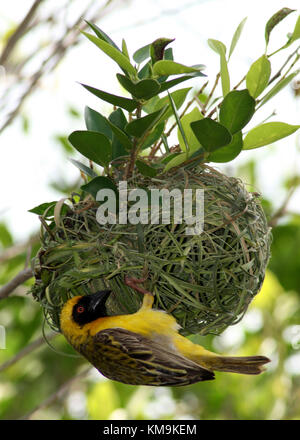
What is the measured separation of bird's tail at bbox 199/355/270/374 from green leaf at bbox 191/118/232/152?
646 millimetres

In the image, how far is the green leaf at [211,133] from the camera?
5.31 ft

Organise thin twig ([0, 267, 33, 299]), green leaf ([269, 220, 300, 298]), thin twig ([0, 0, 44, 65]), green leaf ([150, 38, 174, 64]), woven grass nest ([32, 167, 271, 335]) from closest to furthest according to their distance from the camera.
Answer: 1. green leaf ([150, 38, 174, 64])
2. woven grass nest ([32, 167, 271, 335])
3. thin twig ([0, 267, 33, 299])
4. thin twig ([0, 0, 44, 65])
5. green leaf ([269, 220, 300, 298])

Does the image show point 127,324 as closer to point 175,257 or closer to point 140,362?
point 140,362

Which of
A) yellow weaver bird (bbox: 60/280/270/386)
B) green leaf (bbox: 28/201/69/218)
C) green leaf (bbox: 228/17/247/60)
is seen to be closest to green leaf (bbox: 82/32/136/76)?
green leaf (bbox: 228/17/247/60)

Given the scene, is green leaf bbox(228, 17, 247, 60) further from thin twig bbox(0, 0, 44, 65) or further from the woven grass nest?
thin twig bbox(0, 0, 44, 65)

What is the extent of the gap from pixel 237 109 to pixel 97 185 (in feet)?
1.47

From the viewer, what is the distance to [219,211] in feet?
6.09

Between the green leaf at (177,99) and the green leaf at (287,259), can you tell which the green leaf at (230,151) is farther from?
the green leaf at (287,259)

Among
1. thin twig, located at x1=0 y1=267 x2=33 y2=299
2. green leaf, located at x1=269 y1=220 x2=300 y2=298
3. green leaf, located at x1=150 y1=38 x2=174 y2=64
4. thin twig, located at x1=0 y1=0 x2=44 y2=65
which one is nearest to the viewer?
green leaf, located at x1=150 y1=38 x2=174 y2=64

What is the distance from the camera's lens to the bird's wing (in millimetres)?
1832

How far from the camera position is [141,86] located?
162 cm

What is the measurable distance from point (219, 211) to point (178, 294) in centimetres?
28
